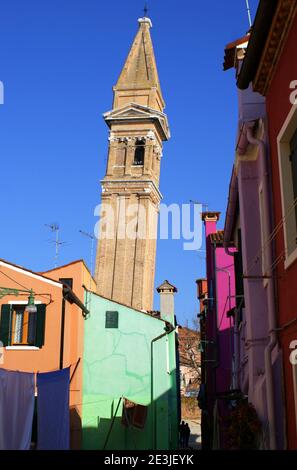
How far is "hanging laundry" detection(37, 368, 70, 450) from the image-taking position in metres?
12.0

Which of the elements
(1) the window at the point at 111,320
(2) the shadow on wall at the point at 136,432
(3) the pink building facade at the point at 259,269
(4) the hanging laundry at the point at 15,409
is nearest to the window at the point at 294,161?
(3) the pink building facade at the point at 259,269

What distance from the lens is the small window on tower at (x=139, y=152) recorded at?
56688 millimetres

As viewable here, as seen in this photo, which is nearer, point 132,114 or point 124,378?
point 124,378

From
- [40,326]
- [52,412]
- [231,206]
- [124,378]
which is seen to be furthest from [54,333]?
[231,206]

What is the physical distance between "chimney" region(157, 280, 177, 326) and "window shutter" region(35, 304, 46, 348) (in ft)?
21.4

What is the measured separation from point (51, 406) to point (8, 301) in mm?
5783

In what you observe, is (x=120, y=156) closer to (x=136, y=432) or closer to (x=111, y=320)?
(x=111, y=320)

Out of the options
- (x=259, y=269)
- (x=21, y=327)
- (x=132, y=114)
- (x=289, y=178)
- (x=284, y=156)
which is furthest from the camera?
(x=132, y=114)

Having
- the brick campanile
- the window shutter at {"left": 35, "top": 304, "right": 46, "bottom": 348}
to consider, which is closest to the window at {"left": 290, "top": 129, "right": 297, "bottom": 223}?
the window shutter at {"left": 35, "top": 304, "right": 46, "bottom": 348}

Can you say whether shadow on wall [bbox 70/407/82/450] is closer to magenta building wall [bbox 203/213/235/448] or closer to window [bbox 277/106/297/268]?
magenta building wall [bbox 203/213/235/448]

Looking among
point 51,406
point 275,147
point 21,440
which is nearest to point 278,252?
point 275,147

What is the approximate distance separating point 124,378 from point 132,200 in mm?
36618

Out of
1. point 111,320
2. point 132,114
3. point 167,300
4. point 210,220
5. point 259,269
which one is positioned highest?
point 132,114

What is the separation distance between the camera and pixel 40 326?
16938 mm
